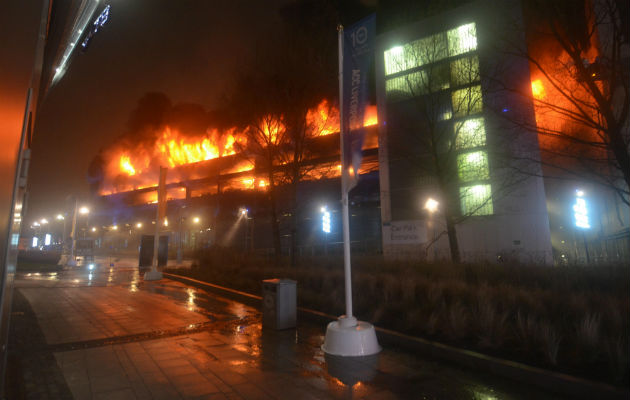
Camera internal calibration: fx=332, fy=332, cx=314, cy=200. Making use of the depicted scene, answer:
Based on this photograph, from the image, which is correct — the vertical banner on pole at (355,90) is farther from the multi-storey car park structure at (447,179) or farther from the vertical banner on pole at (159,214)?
the vertical banner on pole at (159,214)

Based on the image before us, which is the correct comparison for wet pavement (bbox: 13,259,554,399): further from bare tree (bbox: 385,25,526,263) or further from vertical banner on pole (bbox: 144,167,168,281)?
bare tree (bbox: 385,25,526,263)

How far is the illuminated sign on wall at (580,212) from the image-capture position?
18.5m

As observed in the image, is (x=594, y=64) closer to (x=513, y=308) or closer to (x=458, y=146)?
(x=513, y=308)

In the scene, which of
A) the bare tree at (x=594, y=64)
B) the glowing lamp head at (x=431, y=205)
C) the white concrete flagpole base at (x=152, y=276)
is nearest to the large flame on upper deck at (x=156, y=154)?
the glowing lamp head at (x=431, y=205)

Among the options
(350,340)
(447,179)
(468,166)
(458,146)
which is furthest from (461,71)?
(350,340)

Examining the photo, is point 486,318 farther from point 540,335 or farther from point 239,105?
point 239,105

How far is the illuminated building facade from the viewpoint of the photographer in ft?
44.4

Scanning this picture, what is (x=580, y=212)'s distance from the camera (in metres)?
18.6

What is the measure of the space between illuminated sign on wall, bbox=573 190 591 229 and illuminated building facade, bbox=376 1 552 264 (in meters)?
1.91

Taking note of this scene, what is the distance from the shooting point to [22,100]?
6.27ft

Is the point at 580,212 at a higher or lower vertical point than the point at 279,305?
higher

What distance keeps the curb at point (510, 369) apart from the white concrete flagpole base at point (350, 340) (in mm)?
623

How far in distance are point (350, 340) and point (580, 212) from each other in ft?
64.0

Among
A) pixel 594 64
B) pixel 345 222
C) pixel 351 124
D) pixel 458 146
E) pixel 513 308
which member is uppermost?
pixel 458 146
